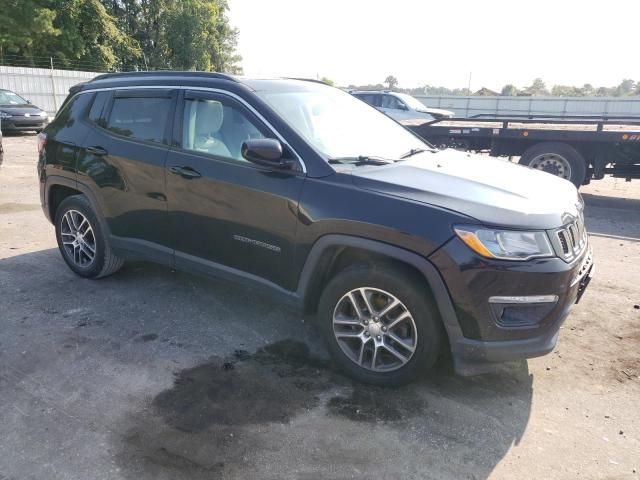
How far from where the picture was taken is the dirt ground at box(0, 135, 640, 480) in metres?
2.65

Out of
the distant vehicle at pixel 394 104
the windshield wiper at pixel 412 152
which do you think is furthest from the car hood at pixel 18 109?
the windshield wiper at pixel 412 152

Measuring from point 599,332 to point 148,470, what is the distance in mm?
3495

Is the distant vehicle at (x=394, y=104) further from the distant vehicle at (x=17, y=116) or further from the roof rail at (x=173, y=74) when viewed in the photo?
the roof rail at (x=173, y=74)

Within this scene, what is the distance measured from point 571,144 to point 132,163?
8412 mm

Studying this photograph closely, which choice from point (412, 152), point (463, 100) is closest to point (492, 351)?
point (412, 152)

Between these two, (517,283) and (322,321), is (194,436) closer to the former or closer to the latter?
(322,321)

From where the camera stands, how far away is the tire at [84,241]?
4746 millimetres

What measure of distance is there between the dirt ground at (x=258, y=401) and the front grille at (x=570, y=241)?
923 mm

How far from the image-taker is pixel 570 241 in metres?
3.10

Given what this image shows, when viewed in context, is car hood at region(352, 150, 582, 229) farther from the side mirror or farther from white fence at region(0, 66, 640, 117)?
white fence at region(0, 66, 640, 117)

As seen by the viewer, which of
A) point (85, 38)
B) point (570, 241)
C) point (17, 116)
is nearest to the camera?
point (570, 241)

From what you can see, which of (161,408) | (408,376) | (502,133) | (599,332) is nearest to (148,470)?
(161,408)

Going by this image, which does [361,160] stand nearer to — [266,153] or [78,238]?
[266,153]

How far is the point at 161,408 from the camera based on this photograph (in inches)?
120
